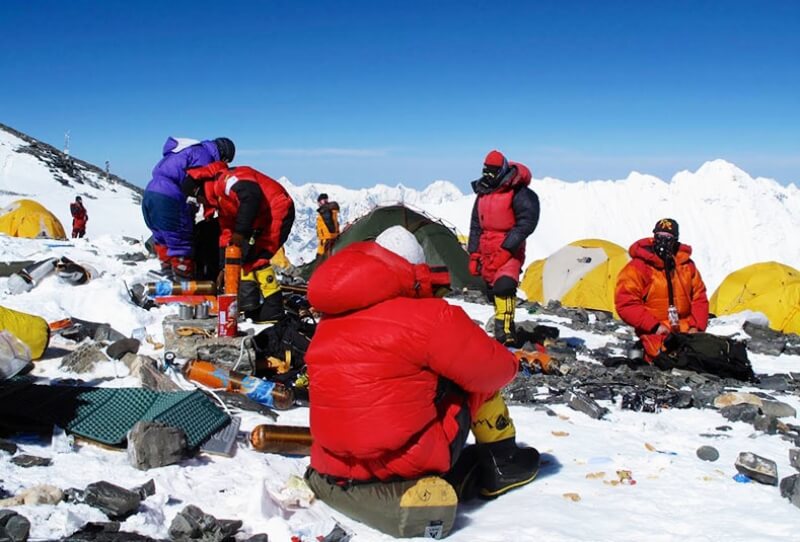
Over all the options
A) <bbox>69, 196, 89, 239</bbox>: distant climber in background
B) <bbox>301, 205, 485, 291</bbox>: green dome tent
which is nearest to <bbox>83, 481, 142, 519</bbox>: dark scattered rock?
<bbox>301, 205, 485, 291</bbox>: green dome tent

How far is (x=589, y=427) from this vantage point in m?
5.49

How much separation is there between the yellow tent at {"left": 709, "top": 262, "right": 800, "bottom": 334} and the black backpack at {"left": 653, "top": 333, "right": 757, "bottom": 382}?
6.65m

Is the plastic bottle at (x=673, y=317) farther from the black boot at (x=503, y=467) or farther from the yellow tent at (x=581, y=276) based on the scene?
the yellow tent at (x=581, y=276)

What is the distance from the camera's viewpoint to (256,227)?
25.7 feet

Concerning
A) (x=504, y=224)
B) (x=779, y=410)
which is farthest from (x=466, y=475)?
(x=504, y=224)

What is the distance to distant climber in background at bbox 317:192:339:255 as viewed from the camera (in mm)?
16406

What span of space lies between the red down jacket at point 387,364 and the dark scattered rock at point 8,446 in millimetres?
1583

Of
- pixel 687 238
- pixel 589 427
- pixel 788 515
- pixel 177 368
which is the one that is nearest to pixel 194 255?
pixel 177 368

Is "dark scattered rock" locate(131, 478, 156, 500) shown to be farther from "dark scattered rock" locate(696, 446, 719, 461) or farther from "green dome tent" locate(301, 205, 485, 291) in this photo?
"green dome tent" locate(301, 205, 485, 291)

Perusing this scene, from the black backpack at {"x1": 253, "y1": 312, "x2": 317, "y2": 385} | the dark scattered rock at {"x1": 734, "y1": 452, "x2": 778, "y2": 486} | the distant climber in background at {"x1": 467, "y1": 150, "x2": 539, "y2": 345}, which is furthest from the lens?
the distant climber in background at {"x1": 467, "y1": 150, "x2": 539, "y2": 345}

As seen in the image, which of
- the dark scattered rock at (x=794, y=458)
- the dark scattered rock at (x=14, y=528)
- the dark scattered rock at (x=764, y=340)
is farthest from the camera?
the dark scattered rock at (x=764, y=340)

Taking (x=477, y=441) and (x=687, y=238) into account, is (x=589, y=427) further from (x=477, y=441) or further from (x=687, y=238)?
(x=687, y=238)

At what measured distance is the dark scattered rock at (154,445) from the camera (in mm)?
3635

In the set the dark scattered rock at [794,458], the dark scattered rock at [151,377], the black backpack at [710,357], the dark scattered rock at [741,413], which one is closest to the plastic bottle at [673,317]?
the black backpack at [710,357]
